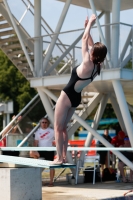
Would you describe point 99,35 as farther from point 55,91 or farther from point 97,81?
point 55,91

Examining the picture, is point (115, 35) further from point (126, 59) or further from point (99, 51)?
point (99, 51)

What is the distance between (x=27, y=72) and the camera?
1898cm

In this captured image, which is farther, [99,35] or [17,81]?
[17,81]

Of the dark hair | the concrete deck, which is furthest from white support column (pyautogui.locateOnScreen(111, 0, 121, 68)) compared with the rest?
the dark hair

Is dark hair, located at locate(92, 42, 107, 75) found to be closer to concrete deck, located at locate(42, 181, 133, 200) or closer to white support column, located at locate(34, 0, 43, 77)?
concrete deck, located at locate(42, 181, 133, 200)

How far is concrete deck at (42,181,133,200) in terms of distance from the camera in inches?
531

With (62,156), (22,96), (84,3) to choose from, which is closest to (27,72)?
(84,3)

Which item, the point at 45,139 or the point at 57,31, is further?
the point at 57,31

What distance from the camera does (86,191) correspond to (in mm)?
14695

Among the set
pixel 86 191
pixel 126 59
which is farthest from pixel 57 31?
pixel 86 191

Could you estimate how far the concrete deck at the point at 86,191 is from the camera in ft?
44.2

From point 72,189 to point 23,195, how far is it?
160 inches

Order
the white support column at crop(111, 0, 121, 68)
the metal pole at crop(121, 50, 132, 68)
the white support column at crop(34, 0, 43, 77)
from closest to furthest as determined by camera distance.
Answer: the white support column at crop(111, 0, 121, 68) → the metal pole at crop(121, 50, 132, 68) → the white support column at crop(34, 0, 43, 77)

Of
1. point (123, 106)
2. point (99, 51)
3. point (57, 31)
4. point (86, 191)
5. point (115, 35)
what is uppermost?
point (57, 31)
